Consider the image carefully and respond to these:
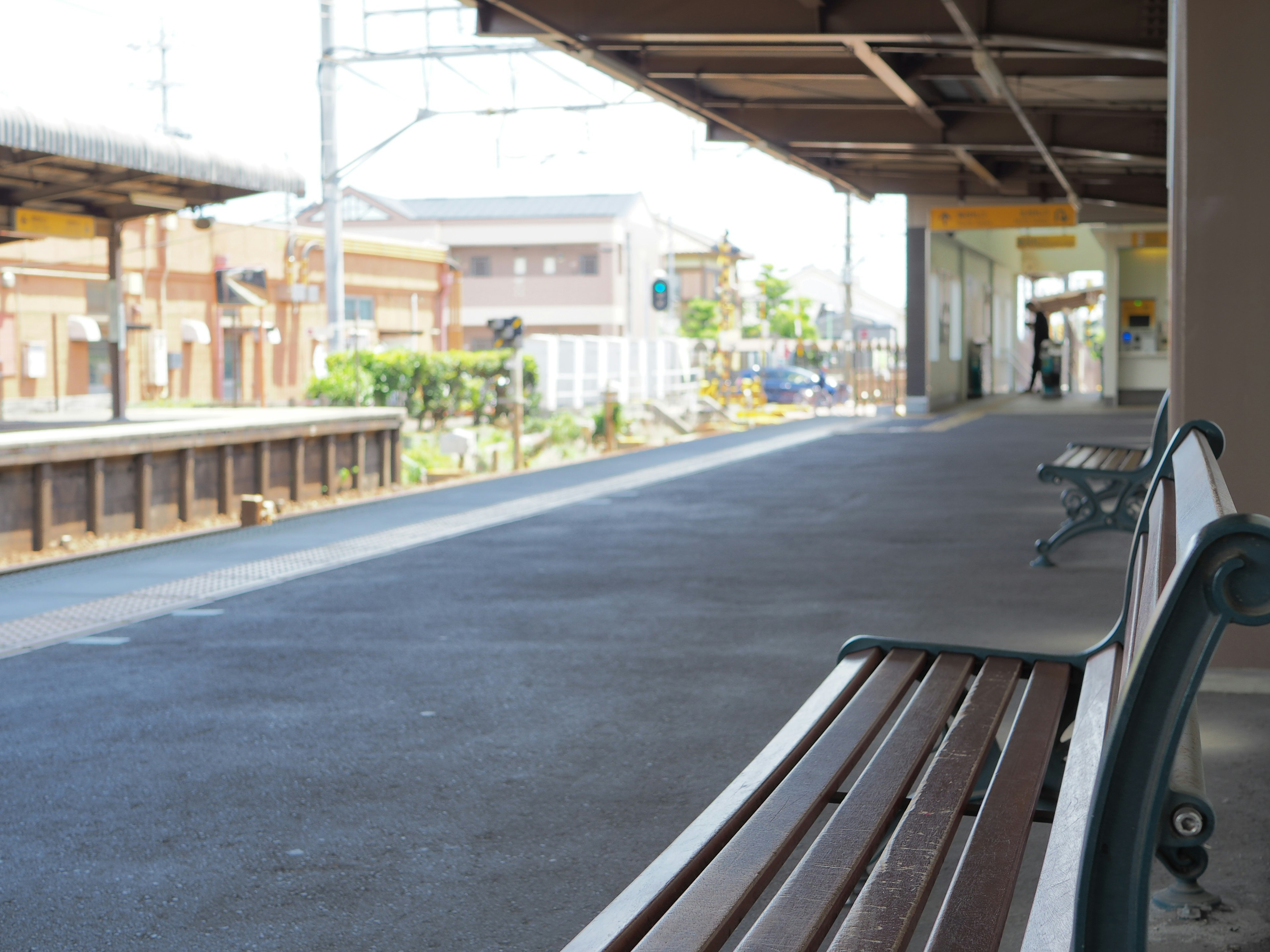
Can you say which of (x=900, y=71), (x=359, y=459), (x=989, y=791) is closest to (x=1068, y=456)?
(x=900, y=71)

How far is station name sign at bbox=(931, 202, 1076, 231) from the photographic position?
24.3 meters

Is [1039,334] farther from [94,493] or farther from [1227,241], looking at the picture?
[1227,241]

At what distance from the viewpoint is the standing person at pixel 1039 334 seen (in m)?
33.4

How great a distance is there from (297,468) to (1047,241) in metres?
25.9

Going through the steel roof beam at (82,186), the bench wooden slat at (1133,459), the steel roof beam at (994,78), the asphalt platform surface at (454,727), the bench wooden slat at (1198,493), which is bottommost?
→ the asphalt platform surface at (454,727)

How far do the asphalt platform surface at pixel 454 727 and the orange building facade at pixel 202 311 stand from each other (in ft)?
57.7

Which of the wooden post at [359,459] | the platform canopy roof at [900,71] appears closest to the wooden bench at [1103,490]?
the platform canopy roof at [900,71]

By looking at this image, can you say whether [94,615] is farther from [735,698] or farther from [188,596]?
[735,698]

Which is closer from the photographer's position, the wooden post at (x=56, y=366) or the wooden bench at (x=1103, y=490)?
the wooden bench at (x=1103, y=490)

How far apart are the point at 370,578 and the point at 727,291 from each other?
94.4ft

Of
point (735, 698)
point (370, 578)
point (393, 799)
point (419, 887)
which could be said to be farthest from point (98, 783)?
point (370, 578)

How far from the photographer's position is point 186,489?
12.1 m

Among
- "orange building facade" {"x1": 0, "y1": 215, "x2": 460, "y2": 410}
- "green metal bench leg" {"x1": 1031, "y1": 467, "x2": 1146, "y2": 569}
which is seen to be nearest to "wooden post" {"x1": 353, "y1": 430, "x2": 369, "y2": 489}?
"green metal bench leg" {"x1": 1031, "y1": 467, "x2": 1146, "y2": 569}

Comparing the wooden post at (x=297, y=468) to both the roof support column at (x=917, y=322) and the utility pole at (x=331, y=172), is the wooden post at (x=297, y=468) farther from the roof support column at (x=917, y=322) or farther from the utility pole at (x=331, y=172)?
the roof support column at (x=917, y=322)
